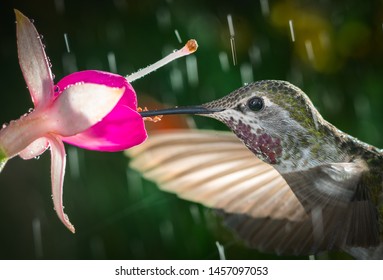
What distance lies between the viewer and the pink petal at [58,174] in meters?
0.44

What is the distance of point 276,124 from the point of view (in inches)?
24.6

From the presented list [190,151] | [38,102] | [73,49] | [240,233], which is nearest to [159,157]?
[190,151]

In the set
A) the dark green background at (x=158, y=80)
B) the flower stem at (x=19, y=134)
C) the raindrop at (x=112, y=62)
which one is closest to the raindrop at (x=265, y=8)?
the dark green background at (x=158, y=80)

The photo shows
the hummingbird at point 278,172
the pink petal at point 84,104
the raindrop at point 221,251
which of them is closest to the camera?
the pink petal at point 84,104

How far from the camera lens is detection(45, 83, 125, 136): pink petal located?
1.29ft

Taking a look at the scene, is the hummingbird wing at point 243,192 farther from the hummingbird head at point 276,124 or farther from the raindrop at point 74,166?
the raindrop at point 74,166

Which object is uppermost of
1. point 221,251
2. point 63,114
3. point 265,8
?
point 265,8

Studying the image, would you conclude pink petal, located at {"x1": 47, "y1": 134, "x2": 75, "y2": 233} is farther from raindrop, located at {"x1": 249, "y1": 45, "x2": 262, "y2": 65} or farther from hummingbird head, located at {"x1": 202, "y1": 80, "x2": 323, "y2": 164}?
raindrop, located at {"x1": 249, "y1": 45, "x2": 262, "y2": 65}

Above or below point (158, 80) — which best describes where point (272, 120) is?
below

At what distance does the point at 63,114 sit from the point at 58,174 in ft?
0.17

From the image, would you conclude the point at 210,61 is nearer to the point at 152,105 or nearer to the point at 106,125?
the point at 152,105

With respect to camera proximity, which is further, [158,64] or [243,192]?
[243,192]

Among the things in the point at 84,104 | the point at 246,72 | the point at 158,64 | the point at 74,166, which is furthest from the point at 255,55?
the point at 84,104

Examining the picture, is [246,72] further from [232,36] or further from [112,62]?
[112,62]
